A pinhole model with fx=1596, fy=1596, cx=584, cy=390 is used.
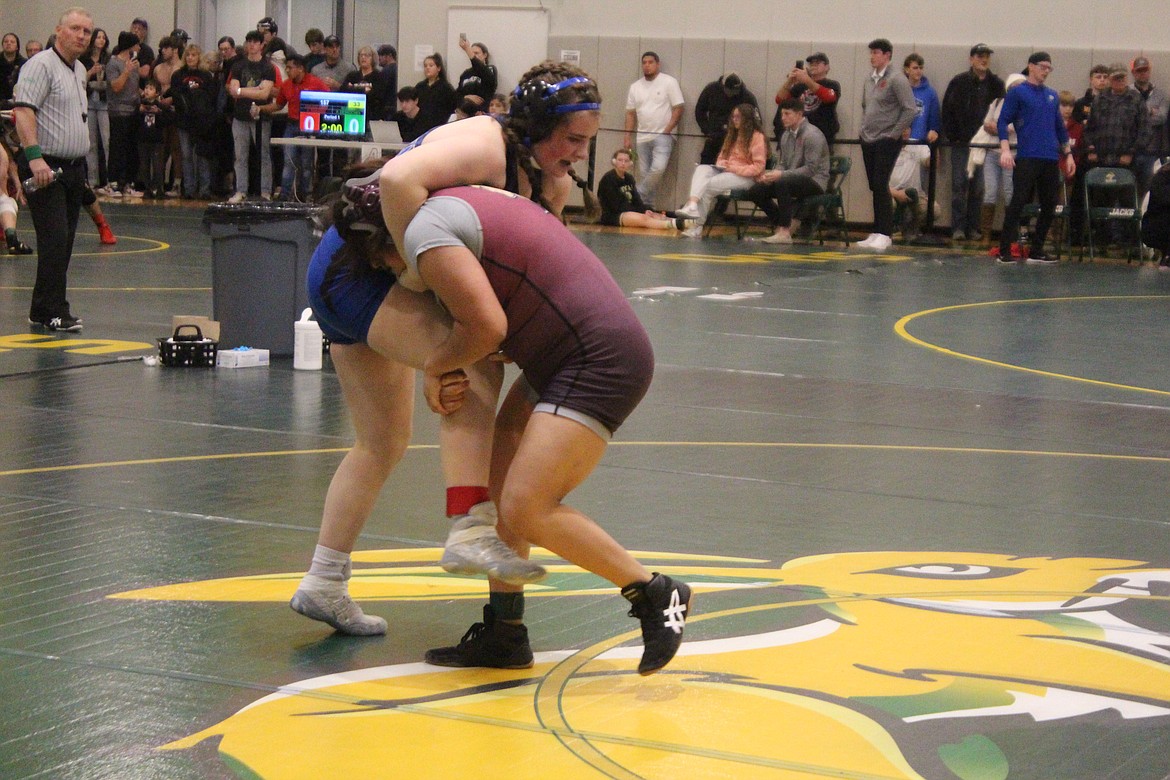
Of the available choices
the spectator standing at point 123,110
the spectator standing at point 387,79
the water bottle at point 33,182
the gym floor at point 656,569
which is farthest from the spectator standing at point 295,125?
the gym floor at point 656,569

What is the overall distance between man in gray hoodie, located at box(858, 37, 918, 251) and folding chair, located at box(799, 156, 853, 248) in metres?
0.55

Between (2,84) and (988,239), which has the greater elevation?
(2,84)

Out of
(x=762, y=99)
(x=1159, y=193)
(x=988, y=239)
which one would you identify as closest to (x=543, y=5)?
(x=762, y=99)

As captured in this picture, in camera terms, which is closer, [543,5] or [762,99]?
[762,99]

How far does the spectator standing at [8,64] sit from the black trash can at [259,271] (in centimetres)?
1640

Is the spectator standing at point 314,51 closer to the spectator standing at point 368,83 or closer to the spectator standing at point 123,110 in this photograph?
the spectator standing at point 368,83

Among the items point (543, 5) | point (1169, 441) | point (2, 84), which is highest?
point (543, 5)

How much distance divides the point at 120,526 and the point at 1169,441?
16.3 ft

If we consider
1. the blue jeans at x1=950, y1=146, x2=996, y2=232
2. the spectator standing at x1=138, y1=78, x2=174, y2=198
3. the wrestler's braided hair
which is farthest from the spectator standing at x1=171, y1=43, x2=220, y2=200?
the wrestler's braided hair

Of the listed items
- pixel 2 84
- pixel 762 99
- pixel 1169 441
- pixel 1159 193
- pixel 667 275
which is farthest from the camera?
pixel 2 84

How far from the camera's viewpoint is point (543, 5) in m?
24.6

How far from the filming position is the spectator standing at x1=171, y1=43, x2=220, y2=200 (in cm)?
2381

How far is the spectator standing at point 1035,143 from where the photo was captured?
1766 cm

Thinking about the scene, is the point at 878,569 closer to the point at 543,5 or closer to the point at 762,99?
the point at 762,99
